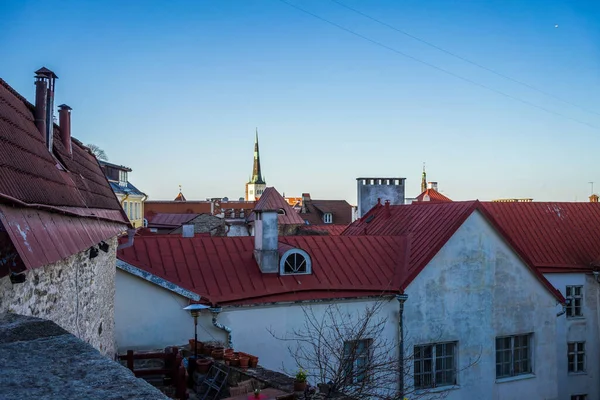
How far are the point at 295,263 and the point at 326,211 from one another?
46.7 metres

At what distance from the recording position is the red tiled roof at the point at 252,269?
1464cm

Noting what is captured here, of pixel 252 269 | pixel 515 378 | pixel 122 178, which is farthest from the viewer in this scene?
pixel 122 178

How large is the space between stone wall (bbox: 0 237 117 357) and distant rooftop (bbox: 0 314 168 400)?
3.16 ft

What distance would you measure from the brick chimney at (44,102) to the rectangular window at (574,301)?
2063cm

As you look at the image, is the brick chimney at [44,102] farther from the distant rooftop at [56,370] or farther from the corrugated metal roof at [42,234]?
the distant rooftop at [56,370]

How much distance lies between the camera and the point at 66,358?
2795 millimetres

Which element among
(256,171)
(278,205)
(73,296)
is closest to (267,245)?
(73,296)

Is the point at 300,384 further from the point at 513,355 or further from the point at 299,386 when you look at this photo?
the point at 513,355

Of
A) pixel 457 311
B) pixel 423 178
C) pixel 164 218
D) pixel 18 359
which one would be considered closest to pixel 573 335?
pixel 457 311

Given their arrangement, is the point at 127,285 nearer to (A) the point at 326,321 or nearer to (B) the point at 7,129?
(A) the point at 326,321

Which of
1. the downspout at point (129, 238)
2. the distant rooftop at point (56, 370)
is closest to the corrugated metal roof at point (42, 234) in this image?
the distant rooftop at point (56, 370)

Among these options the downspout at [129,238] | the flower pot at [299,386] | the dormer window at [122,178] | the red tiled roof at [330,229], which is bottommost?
the flower pot at [299,386]

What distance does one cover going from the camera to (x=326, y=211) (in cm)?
6244

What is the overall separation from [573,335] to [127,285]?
17.4 meters
